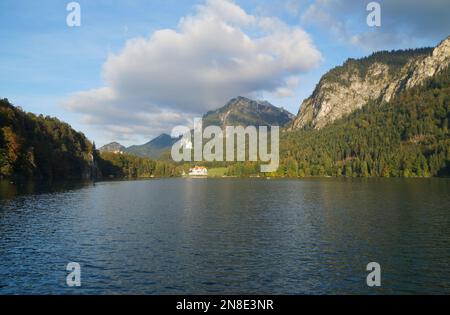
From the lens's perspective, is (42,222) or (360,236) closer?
(360,236)

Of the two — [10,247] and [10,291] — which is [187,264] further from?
[10,247]

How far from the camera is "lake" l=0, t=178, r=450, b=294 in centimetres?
3431

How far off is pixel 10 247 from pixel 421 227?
194 ft

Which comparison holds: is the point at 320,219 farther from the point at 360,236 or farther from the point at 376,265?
the point at 376,265

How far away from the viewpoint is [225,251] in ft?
153

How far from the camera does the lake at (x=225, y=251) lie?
3431cm

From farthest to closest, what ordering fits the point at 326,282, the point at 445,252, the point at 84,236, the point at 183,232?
the point at 183,232
the point at 84,236
the point at 445,252
the point at 326,282

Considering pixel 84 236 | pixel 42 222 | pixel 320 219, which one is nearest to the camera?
Answer: pixel 84 236

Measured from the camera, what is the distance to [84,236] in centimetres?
5484

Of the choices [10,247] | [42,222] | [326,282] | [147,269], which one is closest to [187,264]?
[147,269]

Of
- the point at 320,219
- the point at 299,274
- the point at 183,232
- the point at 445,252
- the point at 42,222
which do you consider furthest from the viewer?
the point at 320,219

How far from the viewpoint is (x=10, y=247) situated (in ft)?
153

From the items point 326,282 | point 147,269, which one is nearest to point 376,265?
point 326,282

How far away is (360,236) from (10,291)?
44237mm
